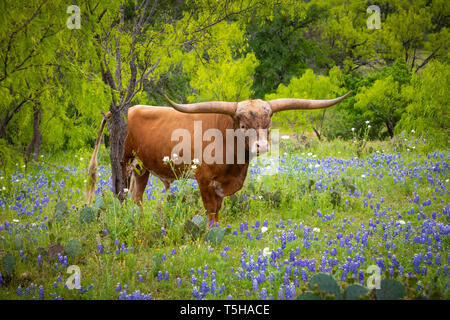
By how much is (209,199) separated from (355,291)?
3047 millimetres

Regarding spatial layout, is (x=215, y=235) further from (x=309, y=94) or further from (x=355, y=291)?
(x=309, y=94)

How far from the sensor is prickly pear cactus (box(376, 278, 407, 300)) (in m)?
3.21

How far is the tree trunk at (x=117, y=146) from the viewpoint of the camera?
611cm

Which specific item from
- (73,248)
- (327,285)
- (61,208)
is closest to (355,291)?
(327,285)

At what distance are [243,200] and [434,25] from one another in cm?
3171

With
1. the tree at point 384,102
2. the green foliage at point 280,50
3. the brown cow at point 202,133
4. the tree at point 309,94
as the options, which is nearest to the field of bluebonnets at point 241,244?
the brown cow at point 202,133

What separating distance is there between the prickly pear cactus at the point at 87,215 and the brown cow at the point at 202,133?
1046 millimetres

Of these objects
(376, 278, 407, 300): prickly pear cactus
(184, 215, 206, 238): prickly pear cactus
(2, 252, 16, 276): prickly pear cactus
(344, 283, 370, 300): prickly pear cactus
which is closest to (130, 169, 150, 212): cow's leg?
(184, 215, 206, 238): prickly pear cactus

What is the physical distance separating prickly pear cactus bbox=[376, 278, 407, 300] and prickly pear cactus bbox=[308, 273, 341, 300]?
1.20ft

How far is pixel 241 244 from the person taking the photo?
A: 546 cm

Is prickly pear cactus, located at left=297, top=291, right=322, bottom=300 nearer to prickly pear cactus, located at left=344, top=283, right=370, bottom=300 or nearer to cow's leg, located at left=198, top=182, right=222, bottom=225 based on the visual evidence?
prickly pear cactus, located at left=344, top=283, right=370, bottom=300
